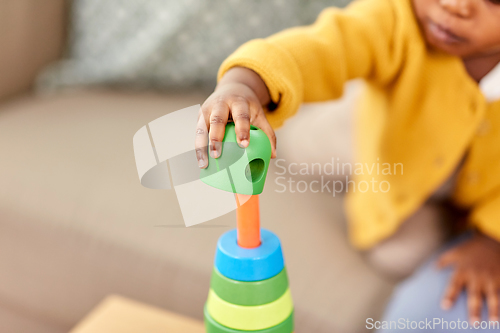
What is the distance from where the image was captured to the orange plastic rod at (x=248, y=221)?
0.84 ft

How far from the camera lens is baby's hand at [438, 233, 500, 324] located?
0.45m

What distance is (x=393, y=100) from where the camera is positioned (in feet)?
1.61

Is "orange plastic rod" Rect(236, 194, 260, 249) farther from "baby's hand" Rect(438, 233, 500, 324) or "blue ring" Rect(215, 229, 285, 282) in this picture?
"baby's hand" Rect(438, 233, 500, 324)

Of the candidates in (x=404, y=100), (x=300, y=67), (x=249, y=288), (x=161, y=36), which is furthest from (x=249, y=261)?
(x=161, y=36)

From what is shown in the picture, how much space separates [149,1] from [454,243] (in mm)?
629

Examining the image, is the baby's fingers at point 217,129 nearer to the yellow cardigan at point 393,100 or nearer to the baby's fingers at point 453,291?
the yellow cardigan at point 393,100

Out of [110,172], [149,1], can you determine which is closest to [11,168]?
[110,172]

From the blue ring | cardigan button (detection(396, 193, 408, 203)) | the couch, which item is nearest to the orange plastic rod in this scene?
the blue ring

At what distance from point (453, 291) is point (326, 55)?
0.29 metres

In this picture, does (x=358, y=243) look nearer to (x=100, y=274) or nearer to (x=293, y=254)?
(x=293, y=254)

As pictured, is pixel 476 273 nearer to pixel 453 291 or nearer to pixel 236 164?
pixel 453 291

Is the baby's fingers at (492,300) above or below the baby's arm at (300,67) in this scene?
below

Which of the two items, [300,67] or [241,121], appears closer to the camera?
[241,121]

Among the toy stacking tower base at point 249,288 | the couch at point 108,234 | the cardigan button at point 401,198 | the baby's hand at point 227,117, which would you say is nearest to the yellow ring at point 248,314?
the toy stacking tower base at point 249,288
